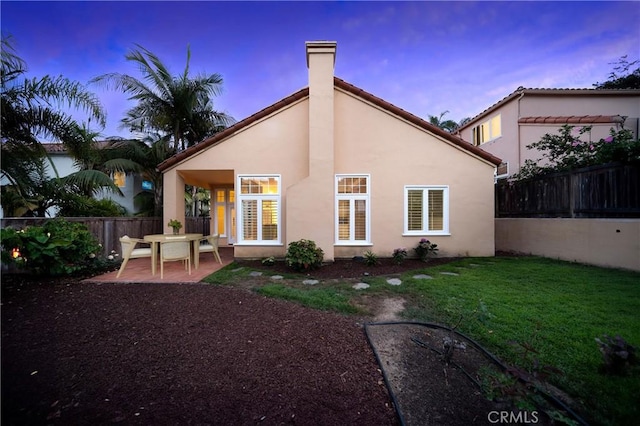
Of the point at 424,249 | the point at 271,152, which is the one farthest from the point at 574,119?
the point at 271,152

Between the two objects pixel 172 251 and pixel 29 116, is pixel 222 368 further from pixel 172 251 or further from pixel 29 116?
pixel 29 116

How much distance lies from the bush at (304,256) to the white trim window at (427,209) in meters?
3.44

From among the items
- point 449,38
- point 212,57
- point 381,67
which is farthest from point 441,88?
point 212,57

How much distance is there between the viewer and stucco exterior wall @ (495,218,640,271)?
19.2ft

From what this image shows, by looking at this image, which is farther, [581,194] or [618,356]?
[581,194]

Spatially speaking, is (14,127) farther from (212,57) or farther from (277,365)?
(277,365)

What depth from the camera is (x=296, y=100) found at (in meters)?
8.38

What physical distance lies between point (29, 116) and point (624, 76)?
3421cm

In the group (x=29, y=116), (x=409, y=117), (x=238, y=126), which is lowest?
(x=29, y=116)

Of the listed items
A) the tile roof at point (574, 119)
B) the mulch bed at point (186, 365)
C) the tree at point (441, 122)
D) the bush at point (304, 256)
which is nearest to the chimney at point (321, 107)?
the bush at point (304, 256)

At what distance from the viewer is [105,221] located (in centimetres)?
783

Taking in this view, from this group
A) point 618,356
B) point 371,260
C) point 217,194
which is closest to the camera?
point 618,356

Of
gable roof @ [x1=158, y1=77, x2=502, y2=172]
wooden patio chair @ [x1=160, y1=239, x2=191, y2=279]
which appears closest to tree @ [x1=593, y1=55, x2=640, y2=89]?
gable roof @ [x1=158, y1=77, x2=502, y2=172]

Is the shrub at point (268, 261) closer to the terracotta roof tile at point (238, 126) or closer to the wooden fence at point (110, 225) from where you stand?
the terracotta roof tile at point (238, 126)
